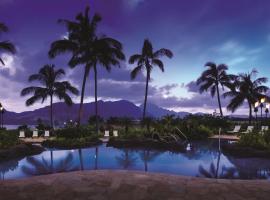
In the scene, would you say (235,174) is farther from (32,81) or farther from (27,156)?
(32,81)

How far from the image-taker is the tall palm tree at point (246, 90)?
4225cm

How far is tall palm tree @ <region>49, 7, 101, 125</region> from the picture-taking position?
2725 centimetres

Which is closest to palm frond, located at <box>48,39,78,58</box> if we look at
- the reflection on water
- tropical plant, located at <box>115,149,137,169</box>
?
tropical plant, located at <box>115,149,137,169</box>

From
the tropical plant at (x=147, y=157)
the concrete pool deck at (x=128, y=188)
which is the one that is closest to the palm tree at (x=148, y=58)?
the tropical plant at (x=147, y=157)

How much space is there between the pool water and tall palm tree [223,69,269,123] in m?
29.0

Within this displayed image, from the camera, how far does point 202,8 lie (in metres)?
15.8

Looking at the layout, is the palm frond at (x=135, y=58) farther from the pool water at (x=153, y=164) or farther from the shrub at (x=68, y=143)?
the pool water at (x=153, y=164)

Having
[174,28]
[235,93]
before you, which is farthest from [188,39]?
[235,93]

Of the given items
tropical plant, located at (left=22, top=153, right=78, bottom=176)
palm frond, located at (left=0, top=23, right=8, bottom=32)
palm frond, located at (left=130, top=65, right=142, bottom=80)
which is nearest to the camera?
tropical plant, located at (left=22, top=153, right=78, bottom=176)

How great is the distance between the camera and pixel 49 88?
36812 millimetres

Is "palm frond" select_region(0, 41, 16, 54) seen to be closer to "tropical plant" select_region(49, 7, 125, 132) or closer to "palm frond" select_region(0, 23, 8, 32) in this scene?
"palm frond" select_region(0, 23, 8, 32)

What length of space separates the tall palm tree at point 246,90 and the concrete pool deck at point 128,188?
118ft

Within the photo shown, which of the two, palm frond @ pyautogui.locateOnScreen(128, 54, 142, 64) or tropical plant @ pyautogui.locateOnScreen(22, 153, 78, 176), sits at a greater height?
palm frond @ pyautogui.locateOnScreen(128, 54, 142, 64)

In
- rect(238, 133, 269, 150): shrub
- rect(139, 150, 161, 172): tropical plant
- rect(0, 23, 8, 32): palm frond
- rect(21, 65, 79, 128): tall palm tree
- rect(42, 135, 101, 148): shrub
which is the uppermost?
rect(0, 23, 8, 32): palm frond
